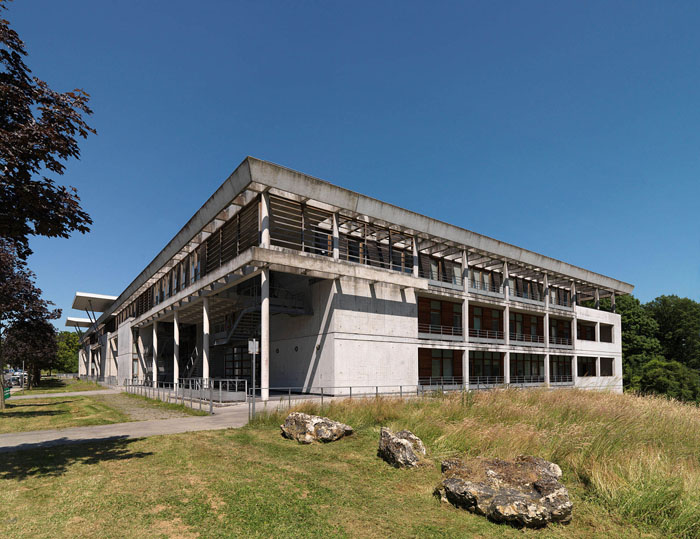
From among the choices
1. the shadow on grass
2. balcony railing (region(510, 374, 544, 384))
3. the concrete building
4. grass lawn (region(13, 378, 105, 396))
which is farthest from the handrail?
grass lawn (region(13, 378, 105, 396))

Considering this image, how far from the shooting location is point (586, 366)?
5175cm

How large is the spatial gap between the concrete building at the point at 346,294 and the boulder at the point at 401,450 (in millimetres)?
10916

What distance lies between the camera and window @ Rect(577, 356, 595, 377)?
167 feet

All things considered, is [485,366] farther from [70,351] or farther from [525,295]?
[70,351]

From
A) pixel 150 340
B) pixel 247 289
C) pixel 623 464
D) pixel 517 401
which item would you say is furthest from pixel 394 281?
pixel 150 340

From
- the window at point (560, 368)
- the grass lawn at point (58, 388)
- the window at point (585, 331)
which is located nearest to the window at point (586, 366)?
the window at point (560, 368)

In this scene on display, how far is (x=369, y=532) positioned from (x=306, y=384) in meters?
22.8

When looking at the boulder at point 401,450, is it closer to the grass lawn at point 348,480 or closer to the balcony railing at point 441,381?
the grass lawn at point 348,480

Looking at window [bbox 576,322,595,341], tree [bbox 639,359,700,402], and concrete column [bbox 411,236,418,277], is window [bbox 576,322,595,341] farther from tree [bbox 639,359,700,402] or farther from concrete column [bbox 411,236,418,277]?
concrete column [bbox 411,236,418,277]

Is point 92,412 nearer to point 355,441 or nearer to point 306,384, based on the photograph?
point 306,384

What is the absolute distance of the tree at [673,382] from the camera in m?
46.3

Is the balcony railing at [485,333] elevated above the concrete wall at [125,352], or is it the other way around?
the balcony railing at [485,333]

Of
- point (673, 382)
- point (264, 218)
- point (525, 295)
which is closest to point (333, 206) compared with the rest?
point (264, 218)

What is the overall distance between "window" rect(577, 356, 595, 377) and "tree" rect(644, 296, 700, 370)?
20.8 meters
